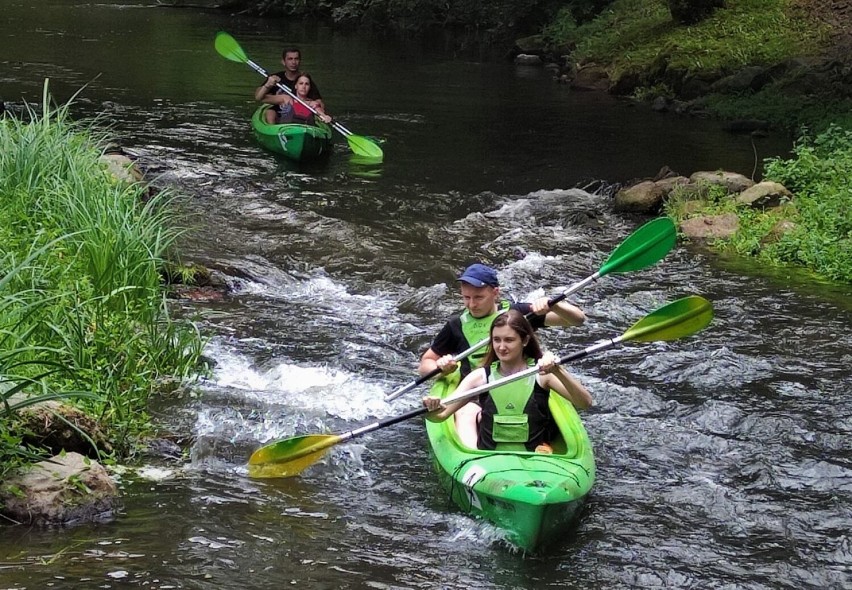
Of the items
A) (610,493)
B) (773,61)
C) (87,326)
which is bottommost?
(610,493)

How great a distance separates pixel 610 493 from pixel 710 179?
5.87 meters

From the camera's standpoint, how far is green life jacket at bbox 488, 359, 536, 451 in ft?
14.9

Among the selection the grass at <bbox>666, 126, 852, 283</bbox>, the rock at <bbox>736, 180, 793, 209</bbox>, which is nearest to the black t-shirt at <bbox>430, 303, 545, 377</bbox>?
the grass at <bbox>666, 126, 852, 283</bbox>

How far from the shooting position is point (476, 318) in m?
5.19

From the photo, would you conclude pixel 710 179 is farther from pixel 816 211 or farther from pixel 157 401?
pixel 157 401

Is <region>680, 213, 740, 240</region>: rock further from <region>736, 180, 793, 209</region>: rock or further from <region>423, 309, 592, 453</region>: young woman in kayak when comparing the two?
<region>423, 309, 592, 453</region>: young woman in kayak

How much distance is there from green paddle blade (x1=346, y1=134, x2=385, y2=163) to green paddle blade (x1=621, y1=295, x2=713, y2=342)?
6.94 m

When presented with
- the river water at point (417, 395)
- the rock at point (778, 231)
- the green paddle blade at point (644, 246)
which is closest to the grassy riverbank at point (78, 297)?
the river water at point (417, 395)

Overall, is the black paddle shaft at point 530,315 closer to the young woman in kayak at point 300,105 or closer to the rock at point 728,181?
the rock at point 728,181

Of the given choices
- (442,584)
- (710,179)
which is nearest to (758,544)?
(442,584)

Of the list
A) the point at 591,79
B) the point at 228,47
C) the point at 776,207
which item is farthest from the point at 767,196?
the point at 591,79

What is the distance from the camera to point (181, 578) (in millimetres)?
3436

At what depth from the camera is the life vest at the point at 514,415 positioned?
14.9ft

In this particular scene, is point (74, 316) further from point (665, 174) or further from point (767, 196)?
point (665, 174)
